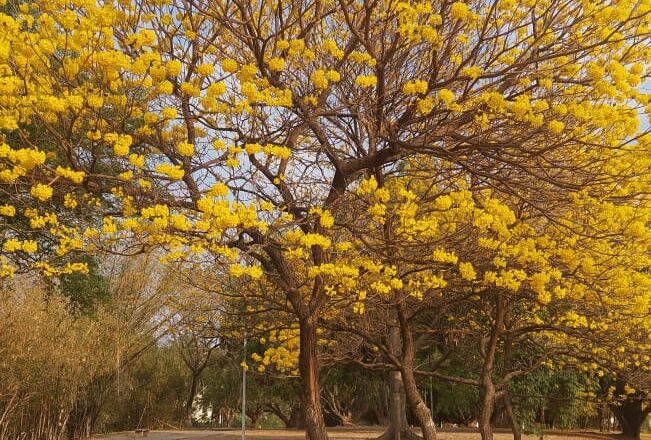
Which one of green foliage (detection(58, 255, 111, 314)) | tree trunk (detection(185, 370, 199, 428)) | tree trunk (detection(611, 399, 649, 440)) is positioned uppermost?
green foliage (detection(58, 255, 111, 314))

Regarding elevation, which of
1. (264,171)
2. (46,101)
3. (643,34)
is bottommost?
(46,101)

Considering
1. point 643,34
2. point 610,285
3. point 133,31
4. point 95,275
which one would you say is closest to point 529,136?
point 643,34

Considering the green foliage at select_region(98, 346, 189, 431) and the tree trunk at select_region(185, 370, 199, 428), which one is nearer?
the green foliage at select_region(98, 346, 189, 431)

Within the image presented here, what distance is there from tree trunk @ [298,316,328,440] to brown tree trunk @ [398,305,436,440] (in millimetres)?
1673

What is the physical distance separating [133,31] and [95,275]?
531 centimetres

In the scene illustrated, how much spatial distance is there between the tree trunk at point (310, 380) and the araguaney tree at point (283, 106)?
0.01 m

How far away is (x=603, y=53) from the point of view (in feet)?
16.8

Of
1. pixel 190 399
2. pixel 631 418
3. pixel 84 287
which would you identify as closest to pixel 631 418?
pixel 631 418

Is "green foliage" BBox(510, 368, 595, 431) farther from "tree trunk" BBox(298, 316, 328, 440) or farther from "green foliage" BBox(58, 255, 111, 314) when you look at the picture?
"green foliage" BBox(58, 255, 111, 314)

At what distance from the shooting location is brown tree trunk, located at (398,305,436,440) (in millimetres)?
6945

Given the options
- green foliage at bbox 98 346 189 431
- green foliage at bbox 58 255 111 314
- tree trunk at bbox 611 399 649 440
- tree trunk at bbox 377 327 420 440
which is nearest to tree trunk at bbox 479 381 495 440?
tree trunk at bbox 377 327 420 440

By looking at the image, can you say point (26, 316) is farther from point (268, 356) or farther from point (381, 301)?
point (381, 301)

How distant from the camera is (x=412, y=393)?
714cm

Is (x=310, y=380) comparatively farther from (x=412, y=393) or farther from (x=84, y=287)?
(x=84, y=287)
